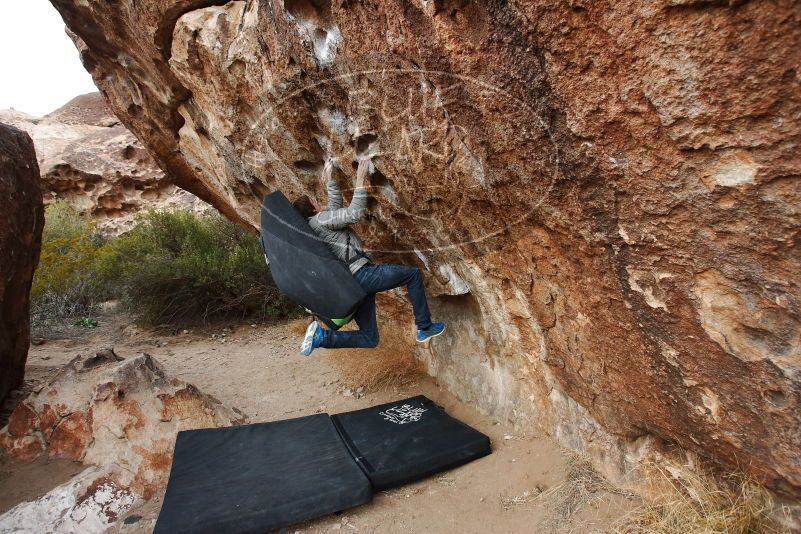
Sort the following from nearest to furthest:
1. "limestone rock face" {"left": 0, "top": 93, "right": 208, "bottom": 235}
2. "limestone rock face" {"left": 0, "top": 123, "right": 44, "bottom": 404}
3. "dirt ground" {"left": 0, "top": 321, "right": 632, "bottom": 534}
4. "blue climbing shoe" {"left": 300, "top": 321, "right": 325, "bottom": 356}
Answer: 1. "dirt ground" {"left": 0, "top": 321, "right": 632, "bottom": 534}
2. "blue climbing shoe" {"left": 300, "top": 321, "right": 325, "bottom": 356}
3. "limestone rock face" {"left": 0, "top": 123, "right": 44, "bottom": 404}
4. "limestone rock face" {"left": 0, "top": 93, "right": 208, "bottom": 235}

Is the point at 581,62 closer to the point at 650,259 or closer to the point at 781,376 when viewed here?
the point at 650,259

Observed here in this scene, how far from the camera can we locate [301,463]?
3152mm

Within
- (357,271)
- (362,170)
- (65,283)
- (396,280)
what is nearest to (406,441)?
(396,280)

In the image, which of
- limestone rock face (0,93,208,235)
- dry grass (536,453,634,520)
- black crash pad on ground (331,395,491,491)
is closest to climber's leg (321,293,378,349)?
black crash pad on ground (331,395,491,491)

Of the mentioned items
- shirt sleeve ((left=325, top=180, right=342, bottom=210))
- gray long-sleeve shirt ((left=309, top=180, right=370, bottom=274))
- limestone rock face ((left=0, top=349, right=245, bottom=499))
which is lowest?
limestone rock face ((left=0, top=349, right=245, bottom=499))

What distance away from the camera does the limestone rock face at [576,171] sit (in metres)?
Result: 1.50

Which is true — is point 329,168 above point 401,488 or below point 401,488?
above

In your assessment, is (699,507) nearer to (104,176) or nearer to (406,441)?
(406,441)

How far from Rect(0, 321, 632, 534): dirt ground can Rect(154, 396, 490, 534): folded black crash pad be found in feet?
0.38

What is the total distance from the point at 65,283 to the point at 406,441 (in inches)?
260

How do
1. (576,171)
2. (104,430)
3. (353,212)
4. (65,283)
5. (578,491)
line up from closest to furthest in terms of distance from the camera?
1. (576,171)
2. (578,491)
3. (353,212)
4. (104,430)
5. (65,283)

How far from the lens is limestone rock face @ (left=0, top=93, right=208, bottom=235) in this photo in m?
11.3

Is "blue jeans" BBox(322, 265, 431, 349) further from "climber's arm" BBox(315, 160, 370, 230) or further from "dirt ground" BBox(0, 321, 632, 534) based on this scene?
"dirt ground" BBox(0, 321, 632, 534)

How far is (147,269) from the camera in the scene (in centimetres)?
722
